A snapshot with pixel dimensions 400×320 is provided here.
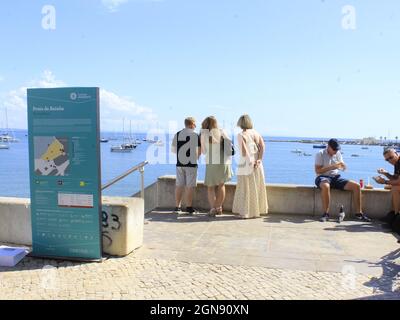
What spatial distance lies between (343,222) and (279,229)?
4.34 ft

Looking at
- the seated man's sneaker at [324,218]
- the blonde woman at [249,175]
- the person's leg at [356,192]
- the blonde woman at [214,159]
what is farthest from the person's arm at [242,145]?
the person's leg at [356,192]

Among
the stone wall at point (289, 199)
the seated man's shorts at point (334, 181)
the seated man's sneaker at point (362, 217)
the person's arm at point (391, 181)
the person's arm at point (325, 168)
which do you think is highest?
the person's arm at point (325, 168)

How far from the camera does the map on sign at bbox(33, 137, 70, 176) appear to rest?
4.83 metres

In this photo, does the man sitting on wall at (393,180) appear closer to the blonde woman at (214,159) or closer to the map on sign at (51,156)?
the blonde woman at (214,159)

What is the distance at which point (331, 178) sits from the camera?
24.4 feet

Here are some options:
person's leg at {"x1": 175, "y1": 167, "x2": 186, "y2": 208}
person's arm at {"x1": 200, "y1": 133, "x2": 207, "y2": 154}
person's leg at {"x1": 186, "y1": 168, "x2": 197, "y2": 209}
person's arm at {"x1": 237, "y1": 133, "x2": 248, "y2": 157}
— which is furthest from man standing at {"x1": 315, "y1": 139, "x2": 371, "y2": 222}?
person's leg at {"x1": 175, "y1": 167, "x2": 186, "y2": 208}

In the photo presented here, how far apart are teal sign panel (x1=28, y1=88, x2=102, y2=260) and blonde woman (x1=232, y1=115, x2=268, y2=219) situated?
3.11 metres

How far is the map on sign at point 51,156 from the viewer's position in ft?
15.8

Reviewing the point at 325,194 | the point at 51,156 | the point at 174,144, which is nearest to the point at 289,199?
the point at 325,194

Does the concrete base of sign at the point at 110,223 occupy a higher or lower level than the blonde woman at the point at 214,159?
lower

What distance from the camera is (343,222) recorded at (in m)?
7.06

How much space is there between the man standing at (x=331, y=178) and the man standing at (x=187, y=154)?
2.21 metres

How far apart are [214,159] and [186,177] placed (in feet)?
1.97

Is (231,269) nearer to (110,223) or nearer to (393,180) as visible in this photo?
(110,223)
